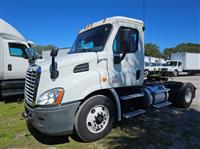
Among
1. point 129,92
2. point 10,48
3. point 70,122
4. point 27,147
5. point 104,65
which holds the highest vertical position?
point 10,48

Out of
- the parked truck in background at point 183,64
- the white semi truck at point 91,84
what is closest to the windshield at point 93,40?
the white semi truck at point 91,84

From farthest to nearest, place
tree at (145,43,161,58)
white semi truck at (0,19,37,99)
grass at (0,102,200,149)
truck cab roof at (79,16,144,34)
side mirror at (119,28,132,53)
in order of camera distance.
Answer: tree at (145,43,161,58) → white semi truck at (0,19,37,99) → truck cab roof at (79,16,144,34) → side mirror at (119,28,132,53) → grass at (0,102,200,149)

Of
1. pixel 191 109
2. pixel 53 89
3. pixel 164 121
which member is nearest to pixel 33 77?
pixel 53 89

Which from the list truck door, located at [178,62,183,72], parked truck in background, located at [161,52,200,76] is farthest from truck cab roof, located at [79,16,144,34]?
truck door, located at [178,62,183,72]

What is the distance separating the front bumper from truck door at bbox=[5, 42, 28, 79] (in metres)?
4.81

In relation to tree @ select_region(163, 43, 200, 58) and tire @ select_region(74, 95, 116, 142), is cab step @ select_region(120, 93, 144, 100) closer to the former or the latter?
tire @ select_region(74, 95, 116, 142)

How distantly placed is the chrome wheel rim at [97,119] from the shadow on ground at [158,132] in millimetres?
326

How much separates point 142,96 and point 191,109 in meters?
2.92

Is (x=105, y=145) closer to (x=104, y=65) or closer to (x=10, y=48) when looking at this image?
(x=104, y=65)

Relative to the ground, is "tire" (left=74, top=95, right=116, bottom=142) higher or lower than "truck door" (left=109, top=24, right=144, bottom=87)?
lower

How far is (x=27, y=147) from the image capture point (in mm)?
3969

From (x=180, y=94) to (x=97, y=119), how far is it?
4127mm

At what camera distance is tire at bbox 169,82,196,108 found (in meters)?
7.06

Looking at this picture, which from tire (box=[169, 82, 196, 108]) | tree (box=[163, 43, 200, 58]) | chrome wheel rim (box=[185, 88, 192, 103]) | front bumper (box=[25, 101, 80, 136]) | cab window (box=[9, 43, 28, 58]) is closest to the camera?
front bumper (box=[25, 101, 80, 136])
